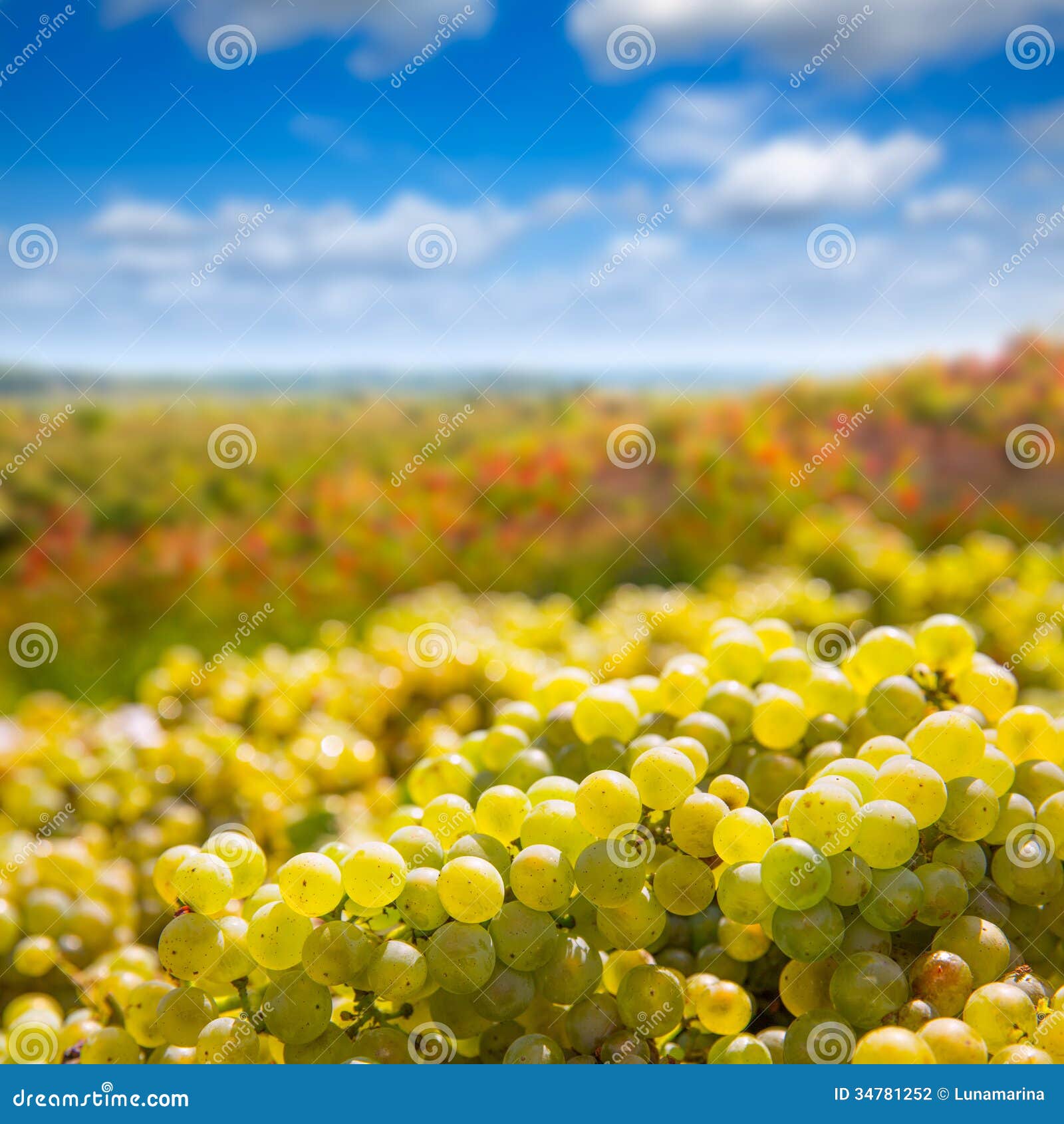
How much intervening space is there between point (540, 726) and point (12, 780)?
2.55ft

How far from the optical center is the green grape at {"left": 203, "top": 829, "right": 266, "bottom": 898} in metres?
0.68

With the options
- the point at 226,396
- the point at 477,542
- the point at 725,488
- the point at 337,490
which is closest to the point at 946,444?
the point at 725,488

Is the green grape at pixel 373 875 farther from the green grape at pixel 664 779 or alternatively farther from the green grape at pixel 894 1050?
the green grape at pixel 894 1050

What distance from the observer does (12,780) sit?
46.2 inches

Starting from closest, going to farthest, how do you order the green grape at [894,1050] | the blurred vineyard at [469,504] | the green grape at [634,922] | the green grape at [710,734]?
the green grape at [894,1050], the green grape at [634,922], the green grape at [710,734], the blurred vineyard at [469,504]

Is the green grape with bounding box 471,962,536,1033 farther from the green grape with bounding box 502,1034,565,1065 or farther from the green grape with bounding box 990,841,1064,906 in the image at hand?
the green grape with bounding box 990,841,1064,906

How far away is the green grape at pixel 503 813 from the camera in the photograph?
672 millimetres

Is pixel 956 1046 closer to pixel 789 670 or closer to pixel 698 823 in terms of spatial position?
pixel 698 823

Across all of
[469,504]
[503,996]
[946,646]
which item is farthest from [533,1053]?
[469,504]

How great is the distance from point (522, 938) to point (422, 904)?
0.07 metres

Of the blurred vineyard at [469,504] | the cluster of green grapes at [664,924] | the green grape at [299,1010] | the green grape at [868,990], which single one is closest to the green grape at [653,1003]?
the cluster of green grapes at [664,924]

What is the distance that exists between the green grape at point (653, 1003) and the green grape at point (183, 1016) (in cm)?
30

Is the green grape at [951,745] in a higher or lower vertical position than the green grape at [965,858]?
higher

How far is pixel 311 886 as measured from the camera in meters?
0.61
